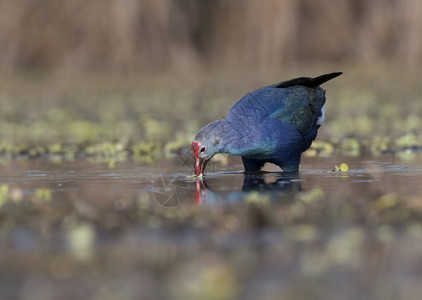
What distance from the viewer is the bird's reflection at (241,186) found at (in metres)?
5.46

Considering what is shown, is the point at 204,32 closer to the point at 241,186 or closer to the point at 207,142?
the point at 207,142

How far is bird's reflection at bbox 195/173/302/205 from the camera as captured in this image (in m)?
5.46

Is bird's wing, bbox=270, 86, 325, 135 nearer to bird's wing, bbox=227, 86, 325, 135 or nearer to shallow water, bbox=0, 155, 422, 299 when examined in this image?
bird's wing, bbox=227, 86, 325, 135

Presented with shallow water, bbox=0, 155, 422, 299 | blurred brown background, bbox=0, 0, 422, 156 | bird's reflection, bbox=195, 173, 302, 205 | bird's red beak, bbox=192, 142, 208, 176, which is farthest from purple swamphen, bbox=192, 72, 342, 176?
blurred brown background, bbox=0, 0, 422, 156

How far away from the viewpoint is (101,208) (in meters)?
4.71

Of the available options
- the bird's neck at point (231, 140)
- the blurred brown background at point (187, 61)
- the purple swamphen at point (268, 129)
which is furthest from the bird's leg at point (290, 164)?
the blurred brown background at point (187, 61)

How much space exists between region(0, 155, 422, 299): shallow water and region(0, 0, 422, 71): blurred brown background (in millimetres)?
7654

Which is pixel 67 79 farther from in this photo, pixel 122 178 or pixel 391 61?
pixel 122 178

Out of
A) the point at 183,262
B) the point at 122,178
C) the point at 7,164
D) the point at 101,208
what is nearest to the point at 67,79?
the point at 7,164

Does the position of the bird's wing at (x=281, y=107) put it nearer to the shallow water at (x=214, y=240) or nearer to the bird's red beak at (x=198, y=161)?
the bird's red beak at (x=198, y=161)

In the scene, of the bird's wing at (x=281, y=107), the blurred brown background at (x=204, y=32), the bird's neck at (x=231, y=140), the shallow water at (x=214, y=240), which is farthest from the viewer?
the blurred brown background at (x=204, y=32)

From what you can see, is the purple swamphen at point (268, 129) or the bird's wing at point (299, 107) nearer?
the purple swamphen at point (268, 129)

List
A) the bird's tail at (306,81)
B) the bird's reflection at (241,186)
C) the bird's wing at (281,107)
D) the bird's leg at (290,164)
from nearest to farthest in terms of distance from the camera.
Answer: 1. the bird's reflection at (241,186)
2. the bird's wing at (281,107)
3. the bird's leg at (290,164)
4. the bird's tail at (306,81)

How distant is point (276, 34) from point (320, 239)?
956 cm
